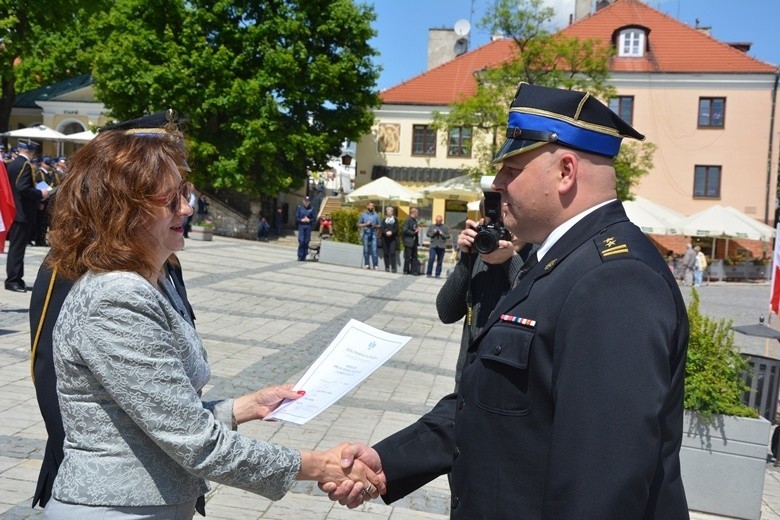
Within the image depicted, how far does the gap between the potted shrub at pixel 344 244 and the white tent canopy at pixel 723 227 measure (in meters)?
15.2

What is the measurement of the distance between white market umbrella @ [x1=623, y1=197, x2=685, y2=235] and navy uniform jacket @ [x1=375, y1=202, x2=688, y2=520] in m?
28.7

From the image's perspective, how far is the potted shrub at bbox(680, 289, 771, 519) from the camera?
5484mm

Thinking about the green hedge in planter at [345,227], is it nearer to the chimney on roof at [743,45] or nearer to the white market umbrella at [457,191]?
the white market umbrella at [457,191]

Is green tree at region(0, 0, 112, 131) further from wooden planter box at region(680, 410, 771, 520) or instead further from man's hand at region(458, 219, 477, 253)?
wooden planter box at region(680, 410, 771, 520)

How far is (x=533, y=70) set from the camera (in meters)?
31.3

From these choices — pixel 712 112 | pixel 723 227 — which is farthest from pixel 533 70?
pixel 712 112

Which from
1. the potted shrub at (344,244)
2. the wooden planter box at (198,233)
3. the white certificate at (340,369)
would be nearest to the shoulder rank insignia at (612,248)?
the white certificate at (340,369)

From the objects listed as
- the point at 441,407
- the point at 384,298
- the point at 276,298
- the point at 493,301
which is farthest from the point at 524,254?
the point at 384,298

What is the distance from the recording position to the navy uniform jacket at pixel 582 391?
1694mm

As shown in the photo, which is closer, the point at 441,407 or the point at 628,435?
the point at 628,435

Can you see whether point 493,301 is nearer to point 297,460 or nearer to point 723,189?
point 297,460

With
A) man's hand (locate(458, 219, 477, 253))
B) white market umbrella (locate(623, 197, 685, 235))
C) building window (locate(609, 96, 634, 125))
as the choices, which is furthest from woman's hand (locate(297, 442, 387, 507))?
building window (locate(609, 96, 634, 125))

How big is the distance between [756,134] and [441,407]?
40869mm

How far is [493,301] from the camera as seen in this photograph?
4324 mm
